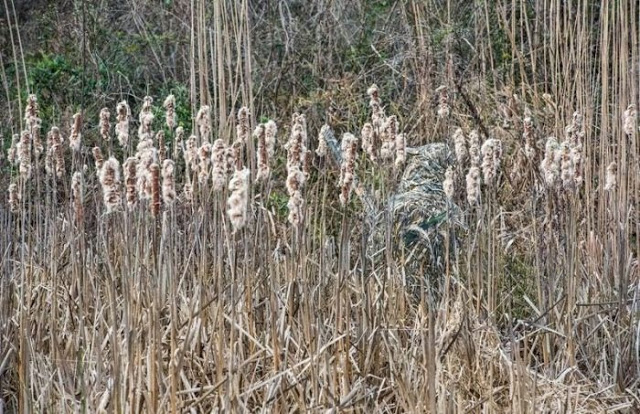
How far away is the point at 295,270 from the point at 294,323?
0.13m

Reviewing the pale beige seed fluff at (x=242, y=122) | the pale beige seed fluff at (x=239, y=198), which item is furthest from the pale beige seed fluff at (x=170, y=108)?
the pale beige seed fluff at (x=239, y=198)

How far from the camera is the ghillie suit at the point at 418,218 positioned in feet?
10.9

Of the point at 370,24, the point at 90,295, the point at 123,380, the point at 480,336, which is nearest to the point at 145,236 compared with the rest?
the point at 123,380

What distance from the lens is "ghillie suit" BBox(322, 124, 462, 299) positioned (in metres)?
3.33

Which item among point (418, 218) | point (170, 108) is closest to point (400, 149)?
point (170, 108)

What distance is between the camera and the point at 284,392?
2.16 meters

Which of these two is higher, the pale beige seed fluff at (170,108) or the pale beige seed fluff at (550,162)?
the pale beige seed fluff at (170,108)

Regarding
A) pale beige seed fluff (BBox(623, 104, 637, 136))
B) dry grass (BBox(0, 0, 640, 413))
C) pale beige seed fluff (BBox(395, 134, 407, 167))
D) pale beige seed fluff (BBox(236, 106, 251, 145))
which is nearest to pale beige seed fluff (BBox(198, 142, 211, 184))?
dry grass (BBox(0, 0, 640, 413))

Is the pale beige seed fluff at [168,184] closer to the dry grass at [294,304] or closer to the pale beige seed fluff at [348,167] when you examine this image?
the dry grass at [294,304]

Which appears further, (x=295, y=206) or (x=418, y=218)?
(x=418, y=218)

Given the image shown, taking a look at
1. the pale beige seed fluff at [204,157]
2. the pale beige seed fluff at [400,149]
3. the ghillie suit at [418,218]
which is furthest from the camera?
the ghillie suit at [418,218]

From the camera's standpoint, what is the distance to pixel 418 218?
12.9 ft

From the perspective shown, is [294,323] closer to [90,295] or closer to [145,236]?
[145,236]

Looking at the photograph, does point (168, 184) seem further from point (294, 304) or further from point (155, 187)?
point (294, 304)
